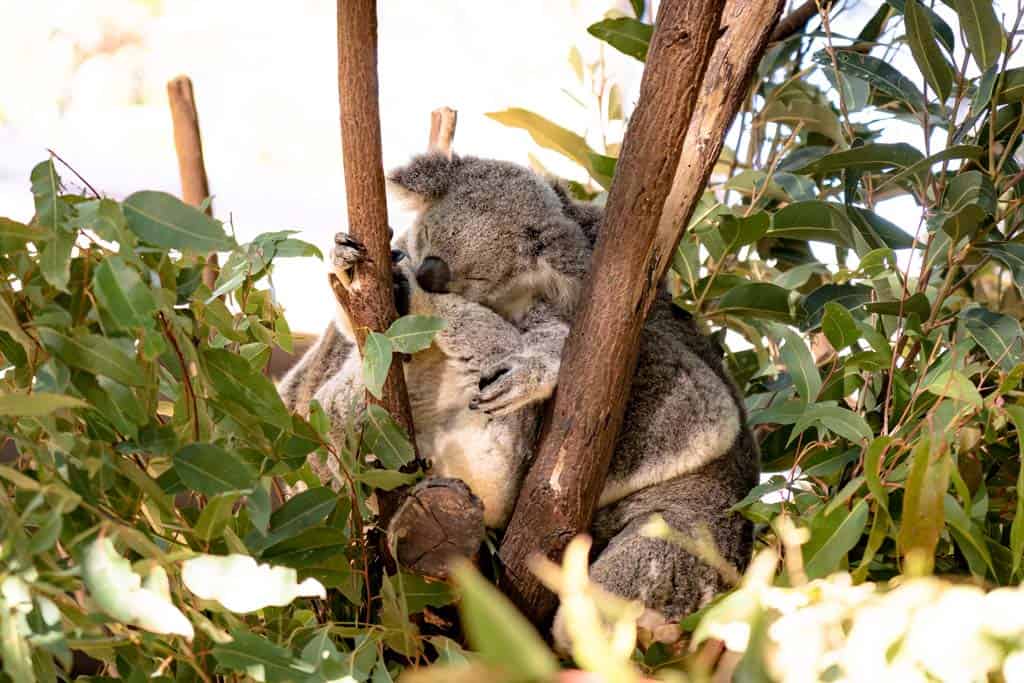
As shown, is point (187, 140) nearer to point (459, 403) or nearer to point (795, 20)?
point (459, 403)

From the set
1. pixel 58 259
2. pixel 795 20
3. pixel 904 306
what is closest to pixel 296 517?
pixel 58 259

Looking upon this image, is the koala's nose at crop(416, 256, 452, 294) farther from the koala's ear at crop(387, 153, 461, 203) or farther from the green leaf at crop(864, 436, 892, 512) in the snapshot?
the green leaf at crop(864, 436, 892, 512)

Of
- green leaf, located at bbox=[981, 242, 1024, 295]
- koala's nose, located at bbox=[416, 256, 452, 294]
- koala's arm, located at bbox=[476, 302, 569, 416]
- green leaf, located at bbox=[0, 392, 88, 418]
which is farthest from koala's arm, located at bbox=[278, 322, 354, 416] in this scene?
green leaf, located at bbox=[981, 242, 1024, 295]

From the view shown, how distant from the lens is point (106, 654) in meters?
1.34

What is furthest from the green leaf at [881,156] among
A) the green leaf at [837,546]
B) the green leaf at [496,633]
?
the green leaf at [496,633]

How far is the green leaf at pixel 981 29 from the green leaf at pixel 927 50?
0.06 meters

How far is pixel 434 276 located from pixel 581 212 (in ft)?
1.38

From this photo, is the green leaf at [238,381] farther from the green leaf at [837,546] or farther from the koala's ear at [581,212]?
the koala's ear at [581,212]

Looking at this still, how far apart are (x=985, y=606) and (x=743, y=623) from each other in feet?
0.69

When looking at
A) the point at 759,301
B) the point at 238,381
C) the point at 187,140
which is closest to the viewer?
the point at 238,381

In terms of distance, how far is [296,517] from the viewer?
1.23 meters

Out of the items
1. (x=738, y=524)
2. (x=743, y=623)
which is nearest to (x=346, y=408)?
(x=738, y=524)

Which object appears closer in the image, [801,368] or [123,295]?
[123,295]

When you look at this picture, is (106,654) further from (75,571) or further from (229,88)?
(229,88)
